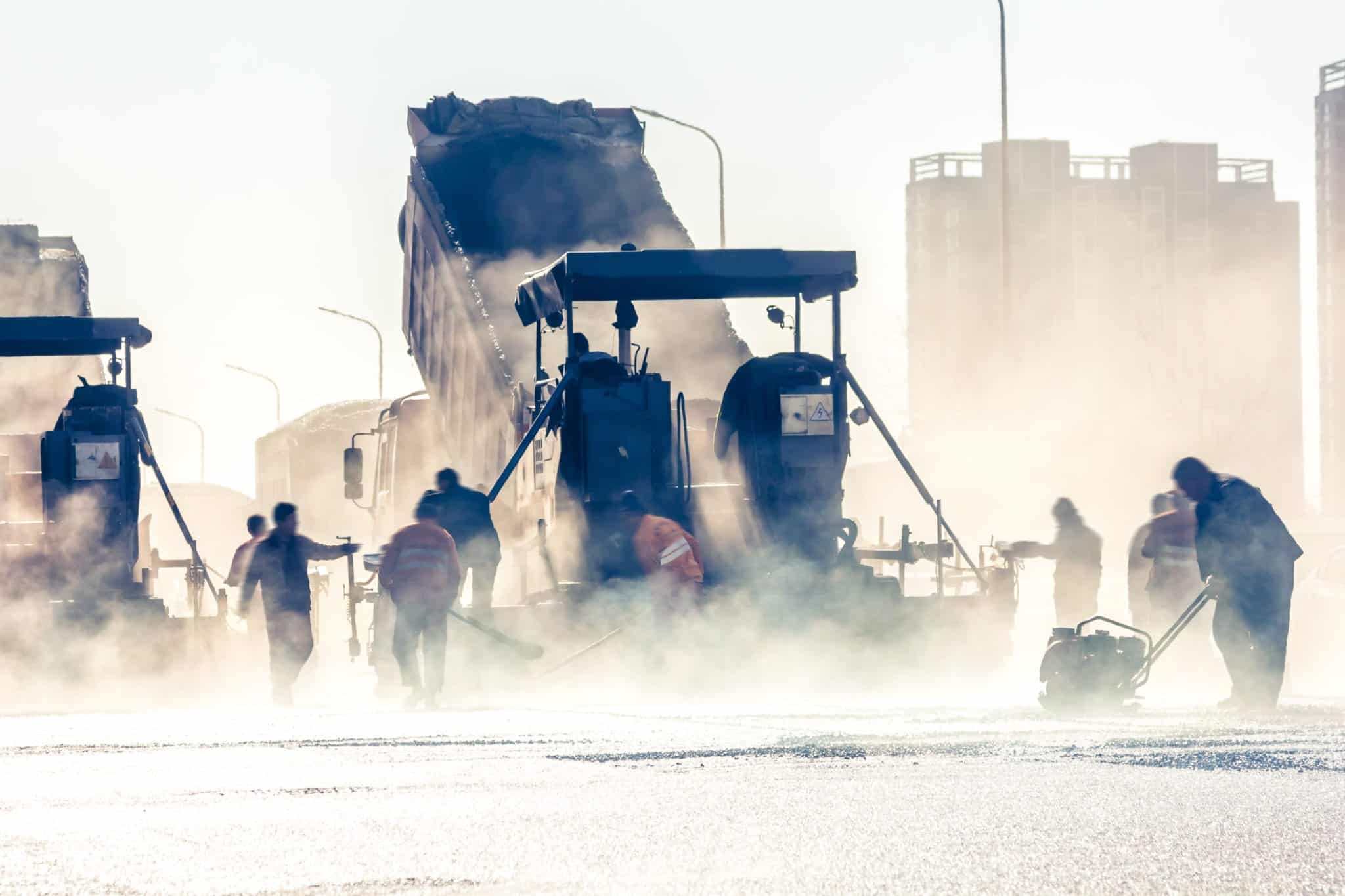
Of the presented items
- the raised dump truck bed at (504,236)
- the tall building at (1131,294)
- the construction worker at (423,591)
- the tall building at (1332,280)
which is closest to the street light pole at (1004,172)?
the raised dump truck bed at (504,236)

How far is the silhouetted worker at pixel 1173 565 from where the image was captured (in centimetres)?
1207

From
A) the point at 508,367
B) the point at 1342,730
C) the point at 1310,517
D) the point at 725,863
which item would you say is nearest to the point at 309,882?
the point at 725,863

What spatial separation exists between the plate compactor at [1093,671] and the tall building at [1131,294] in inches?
2046

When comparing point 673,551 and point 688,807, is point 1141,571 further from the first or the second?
point 688,807

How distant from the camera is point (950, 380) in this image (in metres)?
71.2

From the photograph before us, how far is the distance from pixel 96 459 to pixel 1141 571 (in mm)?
6872

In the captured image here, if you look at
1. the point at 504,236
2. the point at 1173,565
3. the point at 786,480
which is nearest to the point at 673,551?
the point at 786,480

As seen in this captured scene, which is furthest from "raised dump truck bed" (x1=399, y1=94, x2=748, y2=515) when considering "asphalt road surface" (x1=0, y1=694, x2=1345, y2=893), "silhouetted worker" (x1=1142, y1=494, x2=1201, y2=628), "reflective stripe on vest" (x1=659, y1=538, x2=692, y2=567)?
"asphalt road surface" (x1=0, y1=694, x2=1345, y2=893)

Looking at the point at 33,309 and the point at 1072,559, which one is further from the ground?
the point at 33,309

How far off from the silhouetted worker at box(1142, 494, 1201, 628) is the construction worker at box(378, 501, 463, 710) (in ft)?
13.4

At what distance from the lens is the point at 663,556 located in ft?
39.0

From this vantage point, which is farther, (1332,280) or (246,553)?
(1332,280)

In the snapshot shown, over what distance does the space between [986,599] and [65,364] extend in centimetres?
1222

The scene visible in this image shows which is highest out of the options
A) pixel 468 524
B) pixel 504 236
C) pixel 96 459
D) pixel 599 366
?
pixel 504 236
